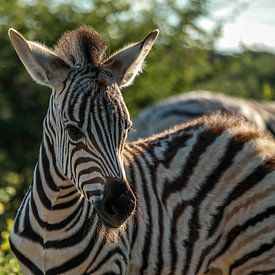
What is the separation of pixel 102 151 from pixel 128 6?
13.0 metres

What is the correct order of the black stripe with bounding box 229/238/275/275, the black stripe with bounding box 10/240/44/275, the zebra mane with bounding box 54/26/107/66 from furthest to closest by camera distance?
the black stripe with bounding box 229/238/275/275, the black stripe with bounding box 10/240/44/275, the zebra mane with bounding box 54/26/107/66

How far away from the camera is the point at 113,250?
678cm

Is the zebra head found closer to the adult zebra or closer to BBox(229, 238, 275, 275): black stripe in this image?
the adult zebra

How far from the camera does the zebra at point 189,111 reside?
13375 millimetres

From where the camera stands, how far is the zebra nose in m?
6.14

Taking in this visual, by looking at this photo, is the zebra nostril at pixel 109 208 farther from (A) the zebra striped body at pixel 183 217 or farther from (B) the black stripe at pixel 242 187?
(B) the black stripe at pixel 242 187

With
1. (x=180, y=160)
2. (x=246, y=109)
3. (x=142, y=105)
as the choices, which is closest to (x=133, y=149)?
(x=180, y=160)

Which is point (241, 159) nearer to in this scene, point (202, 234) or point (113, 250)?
point (202, 234)

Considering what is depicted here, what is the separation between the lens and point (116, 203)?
6129 millimetres

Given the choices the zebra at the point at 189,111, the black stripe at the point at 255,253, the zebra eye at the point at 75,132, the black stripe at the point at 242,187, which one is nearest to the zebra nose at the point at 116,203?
the zebra eye at the point at 75,132

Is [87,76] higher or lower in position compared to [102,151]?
higher

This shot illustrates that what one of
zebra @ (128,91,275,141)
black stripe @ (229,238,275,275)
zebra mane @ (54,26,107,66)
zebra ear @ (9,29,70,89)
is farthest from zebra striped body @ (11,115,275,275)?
zebra @ (128,91,275,141)

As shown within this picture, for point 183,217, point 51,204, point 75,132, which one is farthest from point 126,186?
point 183,217

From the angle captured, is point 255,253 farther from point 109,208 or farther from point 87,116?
point 87,116
